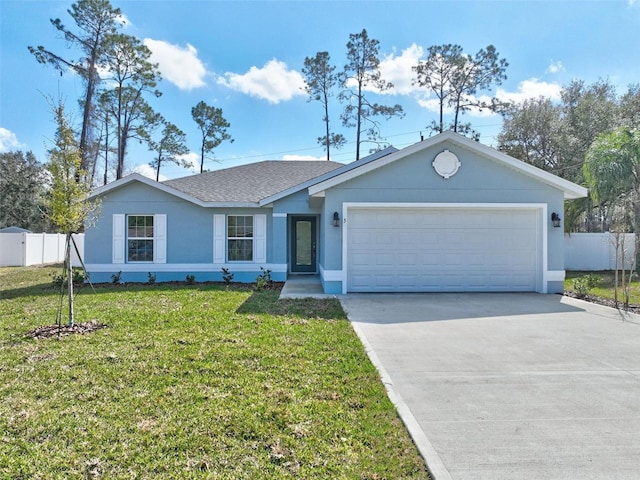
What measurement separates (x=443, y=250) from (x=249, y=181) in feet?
27.9

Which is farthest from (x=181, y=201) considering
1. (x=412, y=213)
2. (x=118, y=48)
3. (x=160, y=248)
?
(x=118, y=48)

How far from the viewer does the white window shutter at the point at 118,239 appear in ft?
41.5

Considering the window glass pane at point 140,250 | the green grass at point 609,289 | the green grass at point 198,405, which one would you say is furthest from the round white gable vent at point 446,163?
the window glass pane at point 140,250

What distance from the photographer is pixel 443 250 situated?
1044cm

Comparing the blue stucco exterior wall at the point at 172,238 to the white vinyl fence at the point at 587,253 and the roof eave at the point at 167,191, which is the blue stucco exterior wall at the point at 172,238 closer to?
the roof eave at the point at 167,191

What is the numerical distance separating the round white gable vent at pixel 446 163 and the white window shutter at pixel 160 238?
29.9ft

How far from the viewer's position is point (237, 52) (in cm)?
1936

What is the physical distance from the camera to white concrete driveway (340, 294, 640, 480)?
2.81 meters

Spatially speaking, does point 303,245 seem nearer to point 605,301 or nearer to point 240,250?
point 240,250

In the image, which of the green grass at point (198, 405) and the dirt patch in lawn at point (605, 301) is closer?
the green grass at point (198, 405)

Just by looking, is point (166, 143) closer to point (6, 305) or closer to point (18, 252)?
point (18, 252)

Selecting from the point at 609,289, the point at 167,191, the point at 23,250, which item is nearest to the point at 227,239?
the point at 167,191

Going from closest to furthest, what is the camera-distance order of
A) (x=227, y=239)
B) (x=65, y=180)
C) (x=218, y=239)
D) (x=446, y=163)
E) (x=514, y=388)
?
(x=514, y=388)
(x=65, y=180)
(x=446, y=163)
(x=218, y=239)
(x=227, y=239)

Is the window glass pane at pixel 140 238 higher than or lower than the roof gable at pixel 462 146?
lower
